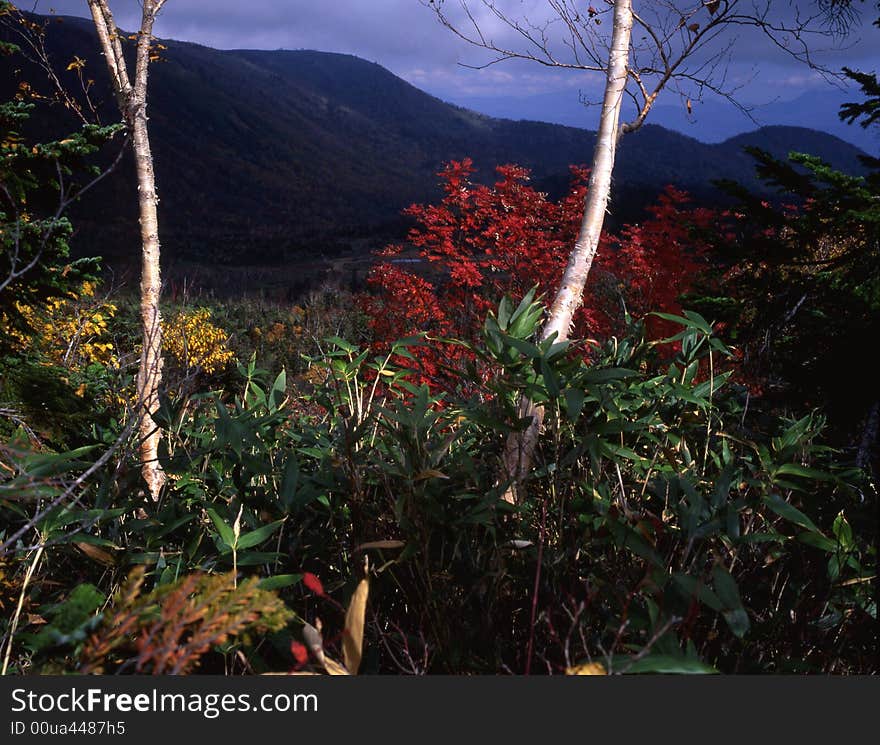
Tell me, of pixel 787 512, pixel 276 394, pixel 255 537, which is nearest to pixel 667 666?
pixel 787 512

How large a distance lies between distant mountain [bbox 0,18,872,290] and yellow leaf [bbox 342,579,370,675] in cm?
2799

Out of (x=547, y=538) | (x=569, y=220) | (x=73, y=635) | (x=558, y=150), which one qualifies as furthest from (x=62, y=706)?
(x=558, y=150)

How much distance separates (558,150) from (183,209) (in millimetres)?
55781

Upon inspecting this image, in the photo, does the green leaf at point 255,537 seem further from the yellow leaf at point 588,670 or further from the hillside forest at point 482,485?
the yellow leaf at point 588,670

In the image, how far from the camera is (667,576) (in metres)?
1.40

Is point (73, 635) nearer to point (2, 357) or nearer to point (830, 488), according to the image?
point (830, 488)

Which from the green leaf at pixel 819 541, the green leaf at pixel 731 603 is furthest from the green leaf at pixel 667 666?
the green leaf at pixel 819 541

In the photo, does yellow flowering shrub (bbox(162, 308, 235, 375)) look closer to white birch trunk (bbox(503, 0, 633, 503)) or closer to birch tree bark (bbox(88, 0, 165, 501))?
birch tree bark (bbox(88, 0, 165, 501))

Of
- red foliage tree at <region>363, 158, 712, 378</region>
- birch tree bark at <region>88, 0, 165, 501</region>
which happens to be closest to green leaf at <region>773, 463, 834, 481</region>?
birch tree bark at <region>88, 0, 165, 501</region>

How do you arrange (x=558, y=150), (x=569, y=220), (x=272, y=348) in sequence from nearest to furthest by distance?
(x=569, y=220), (x=272, y=348), (x=558, y=150)

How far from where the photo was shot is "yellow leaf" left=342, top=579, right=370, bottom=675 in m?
1.22

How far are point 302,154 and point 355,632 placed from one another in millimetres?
76812

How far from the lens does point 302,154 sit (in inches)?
2830

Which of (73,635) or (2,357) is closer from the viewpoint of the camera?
(73,635)
